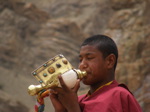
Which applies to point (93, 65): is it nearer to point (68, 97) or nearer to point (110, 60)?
point (110, 60)

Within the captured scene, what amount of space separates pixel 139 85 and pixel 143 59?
2.01 ft

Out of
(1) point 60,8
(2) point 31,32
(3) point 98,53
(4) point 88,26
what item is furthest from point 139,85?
(1) point 60,8

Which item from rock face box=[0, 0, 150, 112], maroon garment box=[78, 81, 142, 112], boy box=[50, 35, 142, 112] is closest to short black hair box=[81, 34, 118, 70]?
boy box=[50, 35, 142, 112]

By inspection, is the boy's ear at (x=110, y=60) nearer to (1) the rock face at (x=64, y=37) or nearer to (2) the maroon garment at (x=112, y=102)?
(2) the maroon garment at (x=112, y=102)

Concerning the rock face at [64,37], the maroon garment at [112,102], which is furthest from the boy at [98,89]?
the rock face at [64,37]

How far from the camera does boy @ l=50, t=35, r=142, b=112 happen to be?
157cm

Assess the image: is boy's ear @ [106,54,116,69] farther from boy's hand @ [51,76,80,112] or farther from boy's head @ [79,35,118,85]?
boy's hand @ [51,76,80,112]

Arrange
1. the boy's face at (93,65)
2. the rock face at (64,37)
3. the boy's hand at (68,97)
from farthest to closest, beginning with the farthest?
the rock face at (64,37) < the boy's face at (93,65) < the boy's hand at (68,97)

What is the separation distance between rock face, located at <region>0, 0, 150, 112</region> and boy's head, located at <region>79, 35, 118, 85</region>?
13.9ft

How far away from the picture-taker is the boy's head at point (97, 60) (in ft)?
5.78

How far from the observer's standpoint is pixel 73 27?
554 inches

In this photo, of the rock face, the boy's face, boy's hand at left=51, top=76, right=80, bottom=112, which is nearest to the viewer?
boy's hand at left=51, top=76, right=80, bottom=112

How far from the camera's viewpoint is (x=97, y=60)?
1786 millimetres

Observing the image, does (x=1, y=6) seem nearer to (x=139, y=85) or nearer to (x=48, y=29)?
(x=48, y=29)
